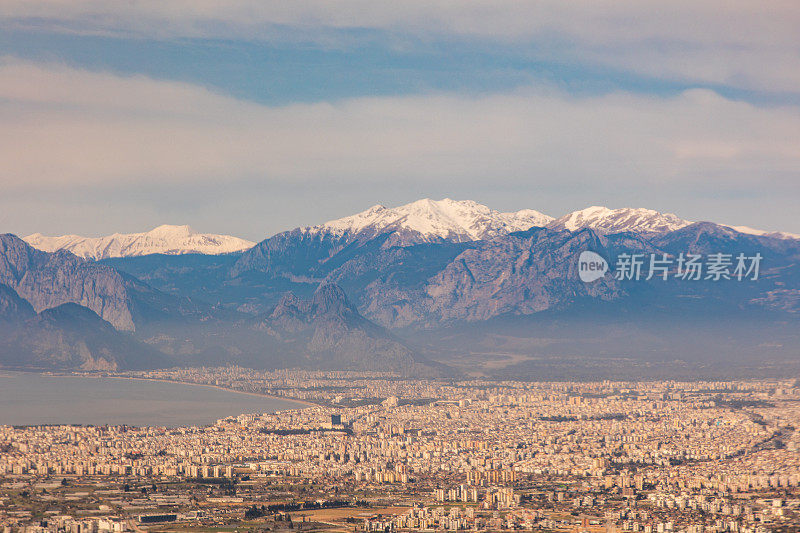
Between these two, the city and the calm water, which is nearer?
the city

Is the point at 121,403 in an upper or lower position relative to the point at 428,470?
upper

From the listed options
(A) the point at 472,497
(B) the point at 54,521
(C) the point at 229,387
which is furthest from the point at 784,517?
(C) the point at 229,387

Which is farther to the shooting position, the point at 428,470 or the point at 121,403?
the point at 121,403

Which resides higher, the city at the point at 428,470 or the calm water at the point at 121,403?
the calm water at the point at 121,403

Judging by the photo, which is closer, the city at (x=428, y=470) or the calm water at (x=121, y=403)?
the city at (x=428, y=470)
